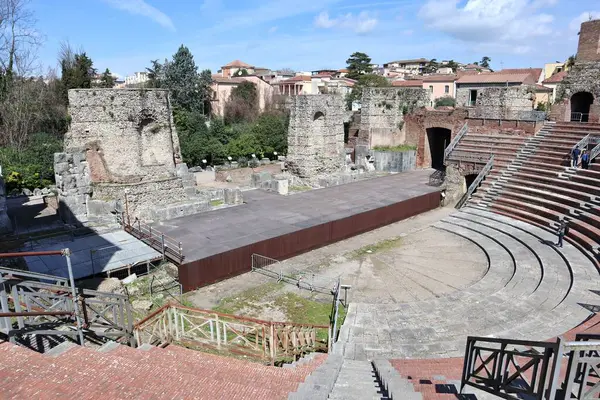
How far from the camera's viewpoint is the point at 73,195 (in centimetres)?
1447

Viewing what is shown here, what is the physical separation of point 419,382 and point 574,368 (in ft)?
10.7

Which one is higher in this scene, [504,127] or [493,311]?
[504,127]

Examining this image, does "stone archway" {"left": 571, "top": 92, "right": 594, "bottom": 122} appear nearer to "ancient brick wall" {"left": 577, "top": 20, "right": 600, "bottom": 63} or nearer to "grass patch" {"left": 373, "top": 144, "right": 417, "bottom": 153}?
"ancient brick wall" {"left": 577, "top": 20, "right": 600, "bottom": 63}

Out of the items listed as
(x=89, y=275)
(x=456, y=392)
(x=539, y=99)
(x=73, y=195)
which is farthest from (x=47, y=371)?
(x=539, y=99)

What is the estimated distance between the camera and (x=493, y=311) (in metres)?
10.5

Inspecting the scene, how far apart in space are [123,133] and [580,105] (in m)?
22.9

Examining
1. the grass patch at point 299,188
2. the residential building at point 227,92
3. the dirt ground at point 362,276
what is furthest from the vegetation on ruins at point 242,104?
the dirt ground at point 362,276

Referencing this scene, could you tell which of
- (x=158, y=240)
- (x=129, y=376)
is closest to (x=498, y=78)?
(x=158, y=240)

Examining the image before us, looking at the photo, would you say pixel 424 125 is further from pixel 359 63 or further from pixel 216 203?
pixel 359 63

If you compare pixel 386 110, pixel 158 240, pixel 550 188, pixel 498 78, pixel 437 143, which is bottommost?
pixel 158 240

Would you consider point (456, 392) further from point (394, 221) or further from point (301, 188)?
point (301, 188)

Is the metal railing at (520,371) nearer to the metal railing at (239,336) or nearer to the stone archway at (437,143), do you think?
the metal railing at (239,336)

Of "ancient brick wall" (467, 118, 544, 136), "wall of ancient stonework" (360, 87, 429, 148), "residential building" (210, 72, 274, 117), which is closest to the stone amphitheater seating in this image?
"ancient brick wall" (467, 118, 544, 136)

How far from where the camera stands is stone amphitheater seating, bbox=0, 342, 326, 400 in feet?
14.1
